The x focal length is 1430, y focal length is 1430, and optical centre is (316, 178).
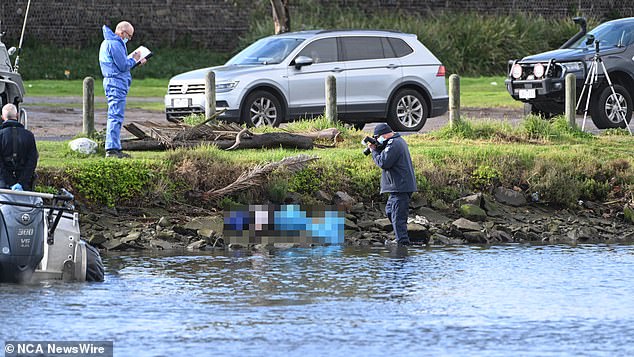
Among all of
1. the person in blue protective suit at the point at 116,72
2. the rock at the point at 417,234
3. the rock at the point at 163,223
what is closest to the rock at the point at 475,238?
the rock at the point at 417,234

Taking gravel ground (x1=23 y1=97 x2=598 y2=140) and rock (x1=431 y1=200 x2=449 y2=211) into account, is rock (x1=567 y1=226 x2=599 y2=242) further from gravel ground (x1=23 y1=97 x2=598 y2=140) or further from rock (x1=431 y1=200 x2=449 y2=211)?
gravel ground (x1=23 y1=97 x2=598 y2=140)

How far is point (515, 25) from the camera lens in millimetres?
42969

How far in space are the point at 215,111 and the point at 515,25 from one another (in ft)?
71.3

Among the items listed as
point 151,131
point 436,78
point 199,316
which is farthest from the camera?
point 436,78

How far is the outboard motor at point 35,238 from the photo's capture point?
13688 mm

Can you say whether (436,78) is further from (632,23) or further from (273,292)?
(273,292)

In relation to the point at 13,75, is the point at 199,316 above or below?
below

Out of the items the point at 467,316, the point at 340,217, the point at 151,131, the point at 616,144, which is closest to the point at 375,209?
the point at 340,217

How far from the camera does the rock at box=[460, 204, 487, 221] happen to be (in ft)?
65.9

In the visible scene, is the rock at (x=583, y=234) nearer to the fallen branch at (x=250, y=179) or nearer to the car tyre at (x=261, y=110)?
the fallen branch at (x=250, y=179)

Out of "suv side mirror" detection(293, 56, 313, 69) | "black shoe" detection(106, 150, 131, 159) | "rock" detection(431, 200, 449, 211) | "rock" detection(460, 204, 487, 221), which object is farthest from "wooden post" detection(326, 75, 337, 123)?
"black shoe" detection(106, 150, 131, 159)

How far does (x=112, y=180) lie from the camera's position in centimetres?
1912

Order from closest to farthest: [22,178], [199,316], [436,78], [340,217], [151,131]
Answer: [199,316] → [22,178] → [340,217] → [151,131] → [436,78]

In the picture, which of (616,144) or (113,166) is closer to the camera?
(113,166)
